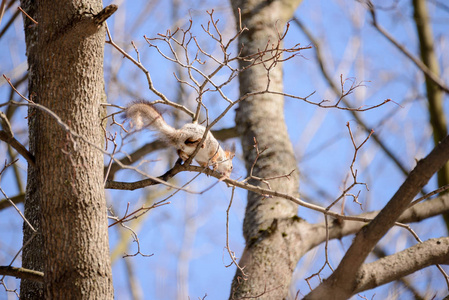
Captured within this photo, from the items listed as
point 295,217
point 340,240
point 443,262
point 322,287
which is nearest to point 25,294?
point 322,287

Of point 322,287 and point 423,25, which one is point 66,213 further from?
point 423,25

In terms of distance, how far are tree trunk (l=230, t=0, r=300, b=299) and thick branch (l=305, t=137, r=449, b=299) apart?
12.6 inches

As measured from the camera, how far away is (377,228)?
6.65 ft

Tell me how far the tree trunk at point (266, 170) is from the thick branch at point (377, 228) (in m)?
0.32

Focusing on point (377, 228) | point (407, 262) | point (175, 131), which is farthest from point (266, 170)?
point (377, 228)

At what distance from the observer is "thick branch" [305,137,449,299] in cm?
187

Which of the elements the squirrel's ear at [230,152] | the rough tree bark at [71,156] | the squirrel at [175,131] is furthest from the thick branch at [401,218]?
the rough tree bark at [71,156]

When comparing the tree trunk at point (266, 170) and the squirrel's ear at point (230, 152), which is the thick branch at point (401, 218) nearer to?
the tree trunk at point (266, 170)

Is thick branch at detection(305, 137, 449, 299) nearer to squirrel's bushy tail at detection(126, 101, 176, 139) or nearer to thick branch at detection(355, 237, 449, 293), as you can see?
thick branch at detection(355, 237, 449, 293)

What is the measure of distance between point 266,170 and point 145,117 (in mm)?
1034

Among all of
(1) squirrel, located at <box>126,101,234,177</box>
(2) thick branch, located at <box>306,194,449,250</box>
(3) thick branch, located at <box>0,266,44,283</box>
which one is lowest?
(3) thick branch, located at <box>0,266,44,283</box>

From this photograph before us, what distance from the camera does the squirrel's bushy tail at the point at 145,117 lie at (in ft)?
7.29


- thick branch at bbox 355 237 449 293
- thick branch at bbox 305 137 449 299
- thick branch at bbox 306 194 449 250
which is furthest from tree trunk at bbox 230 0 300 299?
thick branch at bbox 355 237 449 293

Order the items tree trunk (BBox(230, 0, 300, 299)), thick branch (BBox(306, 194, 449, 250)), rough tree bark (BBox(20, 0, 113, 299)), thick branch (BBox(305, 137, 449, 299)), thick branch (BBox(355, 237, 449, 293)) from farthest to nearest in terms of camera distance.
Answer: thick branch (BBox(306, 194, 449, 250)) → tree trunk (BBox(230, 0, 300, 299)) → thick branch (BBox(355, 237, 449, 293)) → thick branch (BBox(305, 137, 449, 299)) → rough tree bark (BBox(20, 0, 113, 299))
